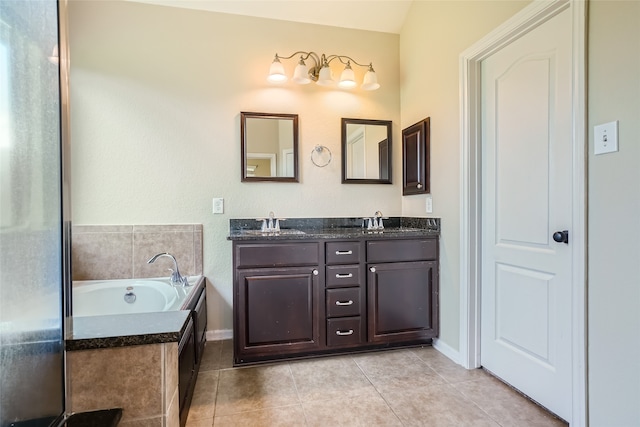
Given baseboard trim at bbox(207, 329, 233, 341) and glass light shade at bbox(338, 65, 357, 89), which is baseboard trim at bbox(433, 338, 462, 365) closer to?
baseboard trim at bbox(207, 329, 233, 341)

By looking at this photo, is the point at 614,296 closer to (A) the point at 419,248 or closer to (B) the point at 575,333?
(B) the point at 575,333

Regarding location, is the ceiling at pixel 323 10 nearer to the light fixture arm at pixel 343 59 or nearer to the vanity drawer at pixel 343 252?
the light fixture arm at pixel 343 59

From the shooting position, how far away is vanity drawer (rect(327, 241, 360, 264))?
2186mm

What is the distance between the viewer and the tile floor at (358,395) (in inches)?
61.4

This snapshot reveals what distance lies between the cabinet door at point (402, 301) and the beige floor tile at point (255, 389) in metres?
0.67

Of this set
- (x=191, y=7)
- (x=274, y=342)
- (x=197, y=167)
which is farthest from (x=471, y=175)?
(x=191, y=7)

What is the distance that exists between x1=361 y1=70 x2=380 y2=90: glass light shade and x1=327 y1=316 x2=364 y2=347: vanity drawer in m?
1.81

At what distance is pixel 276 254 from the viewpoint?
6.86 feet

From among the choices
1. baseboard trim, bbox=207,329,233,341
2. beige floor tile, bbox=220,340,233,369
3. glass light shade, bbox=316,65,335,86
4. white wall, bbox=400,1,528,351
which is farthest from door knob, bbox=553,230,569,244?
baseboard trim, bbox=207,329,233,341

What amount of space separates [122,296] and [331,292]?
143cm

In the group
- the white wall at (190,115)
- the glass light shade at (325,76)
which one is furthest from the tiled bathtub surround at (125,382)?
the glass light shade at (325,76)

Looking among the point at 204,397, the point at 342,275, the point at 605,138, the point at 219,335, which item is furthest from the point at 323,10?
the point at 204,397

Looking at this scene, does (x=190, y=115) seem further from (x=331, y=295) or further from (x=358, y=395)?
(x=358, y=395)

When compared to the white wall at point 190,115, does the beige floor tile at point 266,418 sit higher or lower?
lower
